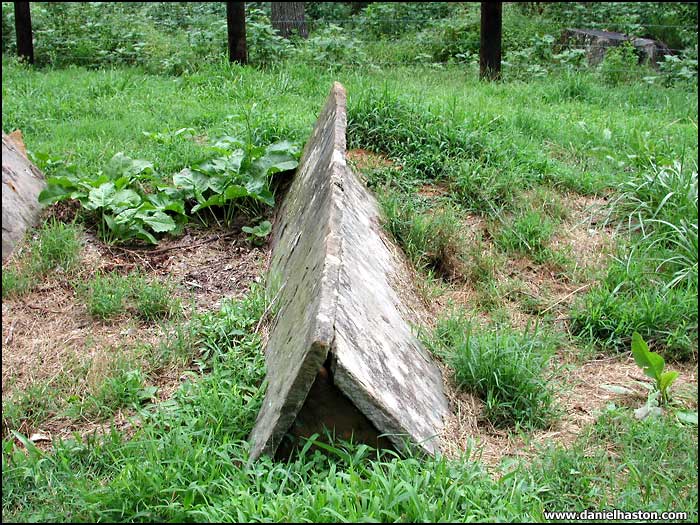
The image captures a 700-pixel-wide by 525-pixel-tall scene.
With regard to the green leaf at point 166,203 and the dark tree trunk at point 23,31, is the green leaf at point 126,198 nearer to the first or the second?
the green leaf at point 166,203

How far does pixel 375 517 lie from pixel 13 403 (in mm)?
1905

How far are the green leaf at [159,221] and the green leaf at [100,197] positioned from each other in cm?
24

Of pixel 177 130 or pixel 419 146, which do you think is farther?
pixel 177 130

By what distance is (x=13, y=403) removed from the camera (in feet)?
11.3

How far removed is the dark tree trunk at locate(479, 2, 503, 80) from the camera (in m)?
8.81

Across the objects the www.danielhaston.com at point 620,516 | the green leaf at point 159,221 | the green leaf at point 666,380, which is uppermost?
the green leaf at point 159,221

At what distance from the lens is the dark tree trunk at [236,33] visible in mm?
9117

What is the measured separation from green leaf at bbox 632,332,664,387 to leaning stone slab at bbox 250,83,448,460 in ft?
3.15

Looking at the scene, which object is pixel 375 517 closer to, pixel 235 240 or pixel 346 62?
pixel 235 240

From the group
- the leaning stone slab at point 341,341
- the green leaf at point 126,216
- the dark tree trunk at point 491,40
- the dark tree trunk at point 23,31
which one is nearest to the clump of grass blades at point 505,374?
the leaning stone slab at point 341,341

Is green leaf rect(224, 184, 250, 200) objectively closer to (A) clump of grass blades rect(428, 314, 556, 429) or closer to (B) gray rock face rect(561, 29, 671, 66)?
(A) clump of grass blades rect(428, 314, 556, 429)

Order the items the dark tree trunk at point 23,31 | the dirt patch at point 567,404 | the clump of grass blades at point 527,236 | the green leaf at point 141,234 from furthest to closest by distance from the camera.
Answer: the dark tree trunk at point 23,31, the clump of grass blades at point 527,236, the green leaf at point 141,234, the dirt patch at point 567,404

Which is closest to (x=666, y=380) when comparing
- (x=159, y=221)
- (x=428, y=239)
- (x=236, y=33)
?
(x=428, y=239)

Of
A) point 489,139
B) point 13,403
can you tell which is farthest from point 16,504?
point 489,139
